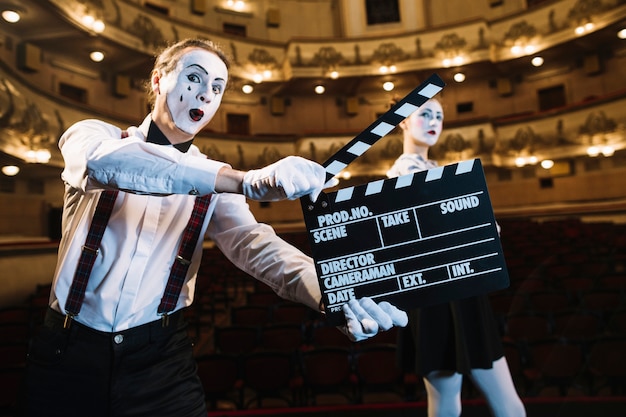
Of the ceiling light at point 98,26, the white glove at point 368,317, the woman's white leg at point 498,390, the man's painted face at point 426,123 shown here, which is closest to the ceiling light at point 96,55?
the ceiling light at point 98,26

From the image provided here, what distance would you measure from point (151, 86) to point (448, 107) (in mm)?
19317

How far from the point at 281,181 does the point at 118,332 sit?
0.81 m

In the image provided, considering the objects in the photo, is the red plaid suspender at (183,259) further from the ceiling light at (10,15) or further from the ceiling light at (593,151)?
the ceiling light at (593,151)

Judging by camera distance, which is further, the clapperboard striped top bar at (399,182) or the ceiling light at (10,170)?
the ceiling light at (10,170)

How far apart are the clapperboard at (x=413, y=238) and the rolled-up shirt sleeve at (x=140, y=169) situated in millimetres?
402

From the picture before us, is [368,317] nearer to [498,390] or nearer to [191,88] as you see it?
[191,88]

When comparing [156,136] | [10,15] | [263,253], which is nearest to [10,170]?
[10,15]

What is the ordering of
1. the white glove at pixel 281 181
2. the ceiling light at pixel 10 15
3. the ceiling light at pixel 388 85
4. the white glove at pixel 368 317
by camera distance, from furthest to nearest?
the ceiling light at pixel 388 85
the ceiling light at pixel 10 15
the white glove at pixel 368 317
the white glove at pixel 281 181

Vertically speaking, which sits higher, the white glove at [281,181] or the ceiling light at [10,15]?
the ceiling light at [10,15]

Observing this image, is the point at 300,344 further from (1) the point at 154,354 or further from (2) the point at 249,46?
(2) the point at 249,46

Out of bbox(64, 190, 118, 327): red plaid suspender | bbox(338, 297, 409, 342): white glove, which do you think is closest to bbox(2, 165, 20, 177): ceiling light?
bbox(64, 190, 118, 327): red plaid suspender

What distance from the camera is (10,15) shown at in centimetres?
1076

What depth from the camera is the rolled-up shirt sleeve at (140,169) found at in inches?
41.5

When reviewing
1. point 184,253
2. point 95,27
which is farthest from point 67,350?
point 95,27
